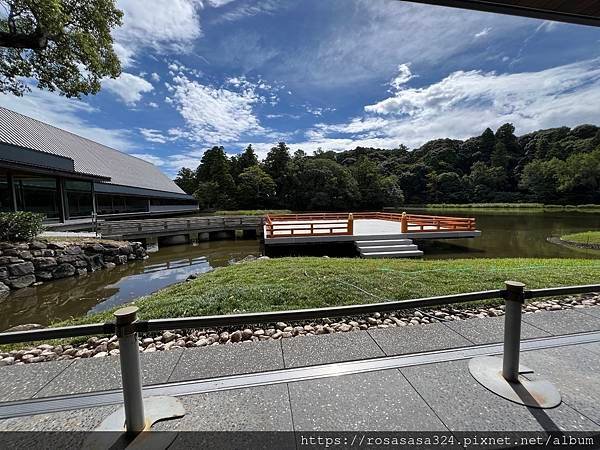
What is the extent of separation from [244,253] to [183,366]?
11216 millimetres

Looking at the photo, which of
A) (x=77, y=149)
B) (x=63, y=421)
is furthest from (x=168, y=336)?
(x=77, y=149)

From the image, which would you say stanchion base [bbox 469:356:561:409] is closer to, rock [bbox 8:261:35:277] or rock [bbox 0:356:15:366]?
rock [bbox 0:356:15:366]

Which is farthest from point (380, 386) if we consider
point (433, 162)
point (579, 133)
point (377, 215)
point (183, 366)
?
point (579, 133)

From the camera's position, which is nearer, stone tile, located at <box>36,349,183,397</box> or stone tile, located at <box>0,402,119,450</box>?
stone tile, located at <box>0,402,119,450</box>

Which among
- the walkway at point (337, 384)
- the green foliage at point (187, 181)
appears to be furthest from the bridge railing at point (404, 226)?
the green foliage at point (187, 181)

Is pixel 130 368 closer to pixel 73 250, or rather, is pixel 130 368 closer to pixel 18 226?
pixel 73 250

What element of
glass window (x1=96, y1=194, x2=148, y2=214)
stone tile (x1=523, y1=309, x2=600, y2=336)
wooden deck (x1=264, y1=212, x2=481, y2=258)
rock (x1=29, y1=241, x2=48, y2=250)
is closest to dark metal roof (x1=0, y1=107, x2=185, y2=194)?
glass window (x1=96, y1=194, x2=148, y2=214)

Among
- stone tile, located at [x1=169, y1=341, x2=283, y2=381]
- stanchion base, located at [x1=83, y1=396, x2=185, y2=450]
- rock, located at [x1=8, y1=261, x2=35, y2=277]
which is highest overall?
stanchion base, located at [x1=83, y1=396, x2=185, y2=450]

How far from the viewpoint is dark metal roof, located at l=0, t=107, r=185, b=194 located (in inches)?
662

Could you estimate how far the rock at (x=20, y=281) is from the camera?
7797mm

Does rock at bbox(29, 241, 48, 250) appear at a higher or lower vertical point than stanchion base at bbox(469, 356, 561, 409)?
higher

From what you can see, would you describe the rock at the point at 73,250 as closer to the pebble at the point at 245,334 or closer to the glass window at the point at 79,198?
the pebble at the point at 245,334

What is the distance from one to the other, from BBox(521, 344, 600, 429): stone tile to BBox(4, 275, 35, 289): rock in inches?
442

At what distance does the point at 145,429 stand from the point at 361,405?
1.37 m
